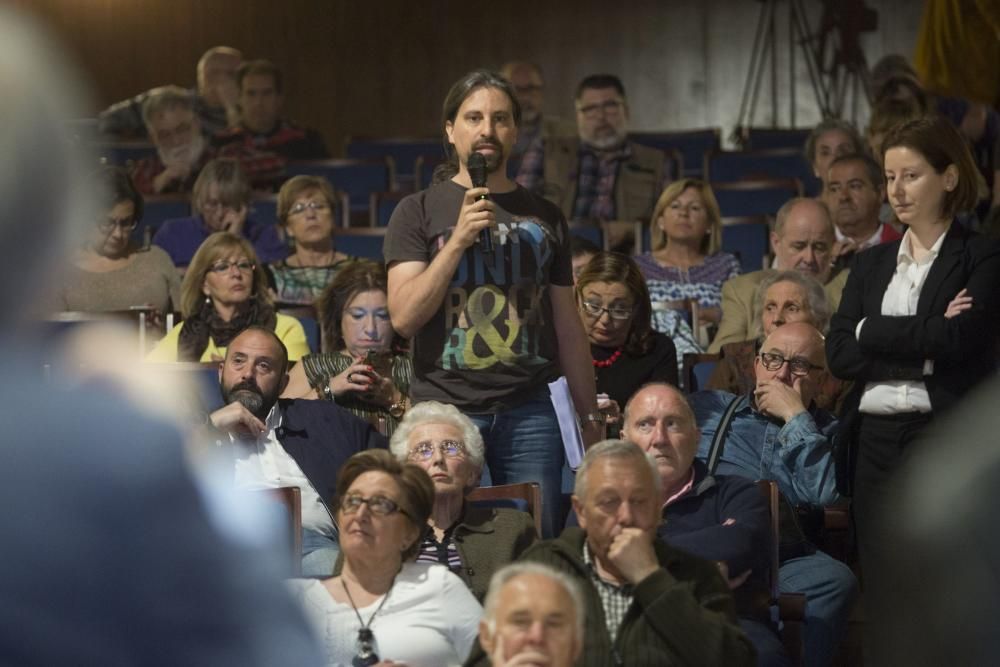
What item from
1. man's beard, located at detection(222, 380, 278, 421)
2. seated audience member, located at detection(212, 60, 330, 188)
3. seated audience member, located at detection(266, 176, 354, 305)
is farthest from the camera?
seated audience member, located at detection(212, 60, 330, 188)

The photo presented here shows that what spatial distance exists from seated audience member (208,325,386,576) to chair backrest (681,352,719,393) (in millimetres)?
1196

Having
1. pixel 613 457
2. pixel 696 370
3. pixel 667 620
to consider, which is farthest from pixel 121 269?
pixel 667 620

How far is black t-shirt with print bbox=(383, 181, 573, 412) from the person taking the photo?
114 inches

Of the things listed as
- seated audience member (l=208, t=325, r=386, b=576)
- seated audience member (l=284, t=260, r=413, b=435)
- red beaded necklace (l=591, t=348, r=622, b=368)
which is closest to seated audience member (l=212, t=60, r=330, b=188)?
seated audience member (l=284, t=260, r=413, b=435)

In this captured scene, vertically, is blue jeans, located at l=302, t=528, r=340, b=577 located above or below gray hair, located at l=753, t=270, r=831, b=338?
below

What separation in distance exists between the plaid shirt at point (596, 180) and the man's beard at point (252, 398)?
3091 mm

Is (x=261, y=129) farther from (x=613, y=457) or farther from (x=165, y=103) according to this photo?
(x=613, y=457)

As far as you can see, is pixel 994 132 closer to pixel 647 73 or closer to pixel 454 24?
pixel 647 73

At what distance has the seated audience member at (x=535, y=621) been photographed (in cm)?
199

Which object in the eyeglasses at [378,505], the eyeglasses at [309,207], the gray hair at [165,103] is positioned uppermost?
the gray hair at [165,103]

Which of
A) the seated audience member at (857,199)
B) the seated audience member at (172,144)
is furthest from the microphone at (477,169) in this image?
the seated audience member at (172,144)

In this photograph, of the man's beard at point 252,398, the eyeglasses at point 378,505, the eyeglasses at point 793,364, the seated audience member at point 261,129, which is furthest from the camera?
the seated audience member at point 261,129

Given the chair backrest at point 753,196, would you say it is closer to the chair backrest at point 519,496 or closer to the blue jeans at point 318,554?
the blue jeans at point 318,554

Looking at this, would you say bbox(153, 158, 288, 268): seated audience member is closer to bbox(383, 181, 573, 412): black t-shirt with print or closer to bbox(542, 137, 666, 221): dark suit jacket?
bbox(542, 137, 666, 221): dark suit jacket
